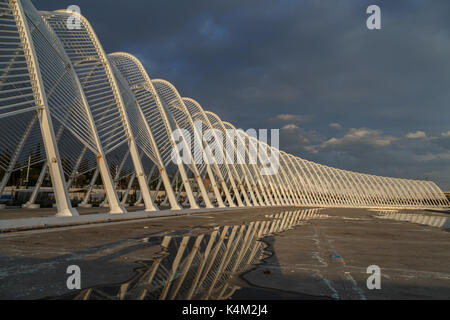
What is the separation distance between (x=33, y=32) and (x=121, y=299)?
63.9 feet

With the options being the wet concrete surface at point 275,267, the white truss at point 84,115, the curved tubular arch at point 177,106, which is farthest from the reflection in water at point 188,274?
the curved tubular arch at point 177,106

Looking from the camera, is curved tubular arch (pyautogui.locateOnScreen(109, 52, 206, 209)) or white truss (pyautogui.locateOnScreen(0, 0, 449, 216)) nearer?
white truss (pyautogui.locateOnScreen(0, 0, 449, 216))

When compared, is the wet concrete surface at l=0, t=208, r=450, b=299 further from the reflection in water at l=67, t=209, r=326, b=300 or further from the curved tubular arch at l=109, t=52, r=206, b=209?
the curved tubular arch at l=109, t=52, r=206, b=209

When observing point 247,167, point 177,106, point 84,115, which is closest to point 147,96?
point 177,106

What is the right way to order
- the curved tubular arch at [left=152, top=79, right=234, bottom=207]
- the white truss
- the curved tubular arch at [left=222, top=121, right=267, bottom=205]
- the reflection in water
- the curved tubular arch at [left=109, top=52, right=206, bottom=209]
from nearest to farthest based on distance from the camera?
the reflection in water < the white truss < the curved tubular arch at [left=109, top=52, right=206, bottom=209] < the curved tubular arch at [left=152, top=79, right=234, bottom=207] < the curved tubular arch at [left=222, top=121, right=267, bottom=205]

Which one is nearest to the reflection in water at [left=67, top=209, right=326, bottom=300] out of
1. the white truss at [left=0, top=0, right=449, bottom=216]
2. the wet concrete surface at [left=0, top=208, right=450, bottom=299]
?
the wet concrete surface at [left=0, top=208, right=450, bottom=299]

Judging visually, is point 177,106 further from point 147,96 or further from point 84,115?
point 84,115

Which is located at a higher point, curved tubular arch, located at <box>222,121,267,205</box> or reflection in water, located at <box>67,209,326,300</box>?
curved tubular arch, located at <box>222,121,267,205</box>

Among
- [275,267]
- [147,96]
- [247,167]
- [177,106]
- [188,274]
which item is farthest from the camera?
[247,167]

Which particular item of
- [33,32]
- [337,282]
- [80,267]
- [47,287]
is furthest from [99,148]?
[337,282]

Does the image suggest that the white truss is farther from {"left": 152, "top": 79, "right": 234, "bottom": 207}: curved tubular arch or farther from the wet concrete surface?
the wet concrete surface

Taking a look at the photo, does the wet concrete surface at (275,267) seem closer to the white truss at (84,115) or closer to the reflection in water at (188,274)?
the reflection in water at (188,274)

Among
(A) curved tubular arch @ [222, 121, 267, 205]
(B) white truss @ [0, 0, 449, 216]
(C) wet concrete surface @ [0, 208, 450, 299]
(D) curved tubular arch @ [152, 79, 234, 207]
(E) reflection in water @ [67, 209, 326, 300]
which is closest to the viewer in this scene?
(E) reflection in water @ [67, 209, 326, 300]

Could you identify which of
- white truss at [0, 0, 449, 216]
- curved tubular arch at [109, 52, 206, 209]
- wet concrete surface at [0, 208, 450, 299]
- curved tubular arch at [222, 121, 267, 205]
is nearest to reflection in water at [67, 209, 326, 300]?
wet concrete surface at [0, 208, 450, 299]
